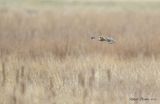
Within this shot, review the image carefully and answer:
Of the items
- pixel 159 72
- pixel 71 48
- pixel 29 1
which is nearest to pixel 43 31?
pixel 71 48

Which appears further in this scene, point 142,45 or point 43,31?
point 43,31

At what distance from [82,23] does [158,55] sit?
733 centimetres

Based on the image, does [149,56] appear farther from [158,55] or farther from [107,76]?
[107,76]

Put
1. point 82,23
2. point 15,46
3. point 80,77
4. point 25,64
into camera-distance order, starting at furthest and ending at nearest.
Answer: point 82,23 < point 15,46 < point 25,64 < point 80,77

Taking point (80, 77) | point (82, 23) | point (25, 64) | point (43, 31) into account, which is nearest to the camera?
point (80, 77)

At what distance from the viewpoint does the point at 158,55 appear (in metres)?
10.4

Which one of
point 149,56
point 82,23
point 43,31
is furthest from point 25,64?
point 82,23

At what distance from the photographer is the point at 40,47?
1105cm

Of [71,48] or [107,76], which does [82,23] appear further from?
[107,76]

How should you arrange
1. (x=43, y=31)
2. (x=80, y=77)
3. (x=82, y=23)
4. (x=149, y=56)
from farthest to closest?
1. (x=82, y=23)
2. (x=43, y=31)
3. (x=149, y=56)
4. (x=80, y=77)

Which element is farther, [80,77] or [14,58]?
[14,58]

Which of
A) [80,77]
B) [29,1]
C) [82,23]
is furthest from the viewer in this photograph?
[29,1]

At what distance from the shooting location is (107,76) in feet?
27.6

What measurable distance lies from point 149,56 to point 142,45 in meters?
1.07
